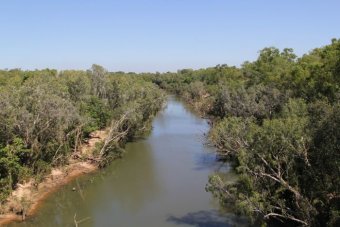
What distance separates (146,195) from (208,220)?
697 centimetres

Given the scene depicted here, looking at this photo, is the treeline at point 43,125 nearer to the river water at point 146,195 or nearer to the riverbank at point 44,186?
the riverbank at point 44,186

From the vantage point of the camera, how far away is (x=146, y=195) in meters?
29.7

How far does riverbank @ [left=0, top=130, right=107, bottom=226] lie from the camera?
24297mm

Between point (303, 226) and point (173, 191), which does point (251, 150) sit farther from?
point (173, 191)

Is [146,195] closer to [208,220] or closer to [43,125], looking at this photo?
[208,220]

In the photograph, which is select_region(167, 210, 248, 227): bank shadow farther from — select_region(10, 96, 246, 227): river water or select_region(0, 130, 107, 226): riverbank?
select_region(0, 130, 107, 226): riverbank

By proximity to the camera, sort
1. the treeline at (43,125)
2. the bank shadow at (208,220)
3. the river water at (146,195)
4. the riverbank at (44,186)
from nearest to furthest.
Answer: the bank shadow at (208,220)
the riverbank at (44,186)
the river water at (146,195)
the treeline at (43,125)

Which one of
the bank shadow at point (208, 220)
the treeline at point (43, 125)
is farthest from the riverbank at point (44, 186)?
the bank shadow at point (208, 220)

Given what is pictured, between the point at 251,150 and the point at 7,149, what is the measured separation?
14.9 meters

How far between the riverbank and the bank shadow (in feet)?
28.4

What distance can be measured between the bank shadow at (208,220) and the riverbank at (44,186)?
866 centimetres

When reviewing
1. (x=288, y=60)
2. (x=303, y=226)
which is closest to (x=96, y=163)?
(x=303, y=226)

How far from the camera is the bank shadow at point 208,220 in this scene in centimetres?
2305

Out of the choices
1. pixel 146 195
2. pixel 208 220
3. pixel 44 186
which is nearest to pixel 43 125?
pixel 44 186
